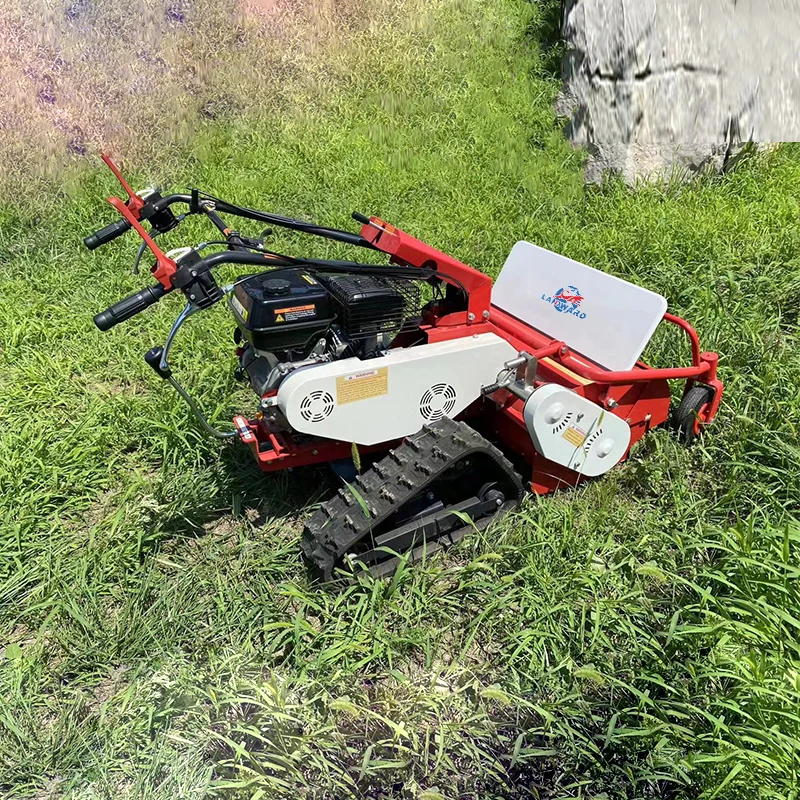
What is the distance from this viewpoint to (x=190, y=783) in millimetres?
2215

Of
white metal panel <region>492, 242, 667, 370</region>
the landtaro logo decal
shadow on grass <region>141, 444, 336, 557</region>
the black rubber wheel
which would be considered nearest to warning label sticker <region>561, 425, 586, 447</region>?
white metal panel <region>492, 242, 667, 370</region>

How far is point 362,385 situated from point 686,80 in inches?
229

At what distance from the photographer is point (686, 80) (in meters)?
6.73

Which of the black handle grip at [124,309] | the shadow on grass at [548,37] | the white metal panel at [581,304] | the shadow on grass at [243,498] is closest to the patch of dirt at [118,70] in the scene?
the shadow on grass at [548,37]

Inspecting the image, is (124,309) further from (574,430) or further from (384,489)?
(574,430)

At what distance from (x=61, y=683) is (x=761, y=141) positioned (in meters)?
7.55

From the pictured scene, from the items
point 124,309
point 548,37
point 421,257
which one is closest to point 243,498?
point 124,309

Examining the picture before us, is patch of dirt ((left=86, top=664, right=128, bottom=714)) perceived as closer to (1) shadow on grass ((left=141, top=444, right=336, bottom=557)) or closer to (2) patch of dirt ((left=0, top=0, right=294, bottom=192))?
(1) shadow on grass ((left=141, top=444, right=336, bottom=557))

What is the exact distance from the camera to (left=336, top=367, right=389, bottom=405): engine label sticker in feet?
9.39

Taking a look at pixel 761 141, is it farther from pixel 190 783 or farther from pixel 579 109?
pixel 190 783

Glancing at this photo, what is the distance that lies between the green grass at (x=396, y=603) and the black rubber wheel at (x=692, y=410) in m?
0.14

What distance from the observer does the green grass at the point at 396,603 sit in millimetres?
2215

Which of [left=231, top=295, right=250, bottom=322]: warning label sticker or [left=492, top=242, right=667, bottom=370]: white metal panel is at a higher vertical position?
[left=231, top=295, right=250, bottom=322]: warning label sticker

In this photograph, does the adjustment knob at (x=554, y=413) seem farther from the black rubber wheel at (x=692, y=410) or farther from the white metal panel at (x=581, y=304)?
the black rubber wheel at (x=692, y=410)
